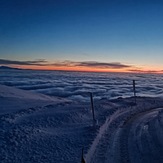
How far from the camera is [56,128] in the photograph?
13.8m

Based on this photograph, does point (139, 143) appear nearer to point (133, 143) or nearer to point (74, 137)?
point (133, 143)

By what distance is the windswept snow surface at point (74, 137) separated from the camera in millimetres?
9977

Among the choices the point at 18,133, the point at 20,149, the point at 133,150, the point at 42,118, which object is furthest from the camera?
the point at 42,118

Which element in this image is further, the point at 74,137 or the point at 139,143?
the point at 74,137

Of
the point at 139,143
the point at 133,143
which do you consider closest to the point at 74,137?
the point at 133,143

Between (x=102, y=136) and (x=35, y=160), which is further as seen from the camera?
(x=102, y=136)

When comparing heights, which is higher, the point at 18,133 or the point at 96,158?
the point at 18,133

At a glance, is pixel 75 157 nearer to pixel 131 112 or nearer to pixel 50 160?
pixel 50 160

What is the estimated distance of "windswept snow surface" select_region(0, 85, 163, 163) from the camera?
998cm

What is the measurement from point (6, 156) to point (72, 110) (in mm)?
8582

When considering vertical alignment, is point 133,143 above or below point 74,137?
below

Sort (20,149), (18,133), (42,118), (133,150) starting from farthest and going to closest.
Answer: (42,118), (18,133), (133,150), (20,149)

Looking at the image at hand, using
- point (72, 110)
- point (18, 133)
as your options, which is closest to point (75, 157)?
point (18, 133)

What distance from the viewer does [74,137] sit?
41.0 feet
